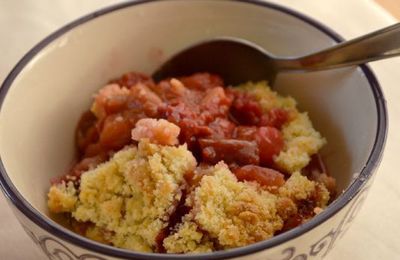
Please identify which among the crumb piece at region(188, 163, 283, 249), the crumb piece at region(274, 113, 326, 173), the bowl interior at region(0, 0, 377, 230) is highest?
the bowl interior at region(0, 0, 377, 230)

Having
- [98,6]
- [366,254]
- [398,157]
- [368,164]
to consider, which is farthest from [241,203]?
[98,6]

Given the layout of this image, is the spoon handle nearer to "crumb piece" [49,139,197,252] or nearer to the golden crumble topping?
the golden crumble topping

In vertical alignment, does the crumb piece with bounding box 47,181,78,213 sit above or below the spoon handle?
below

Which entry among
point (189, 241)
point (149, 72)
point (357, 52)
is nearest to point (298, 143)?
point (357, 52)

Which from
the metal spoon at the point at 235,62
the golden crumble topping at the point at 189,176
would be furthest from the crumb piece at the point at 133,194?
the metal spoon at the point at 235,62

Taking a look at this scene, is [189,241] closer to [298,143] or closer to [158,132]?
[158,132]

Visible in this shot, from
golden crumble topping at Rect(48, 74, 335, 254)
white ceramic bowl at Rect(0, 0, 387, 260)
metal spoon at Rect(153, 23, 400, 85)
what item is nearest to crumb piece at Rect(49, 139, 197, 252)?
golden crumble topping at Rect(48, 74, 335, 254)
